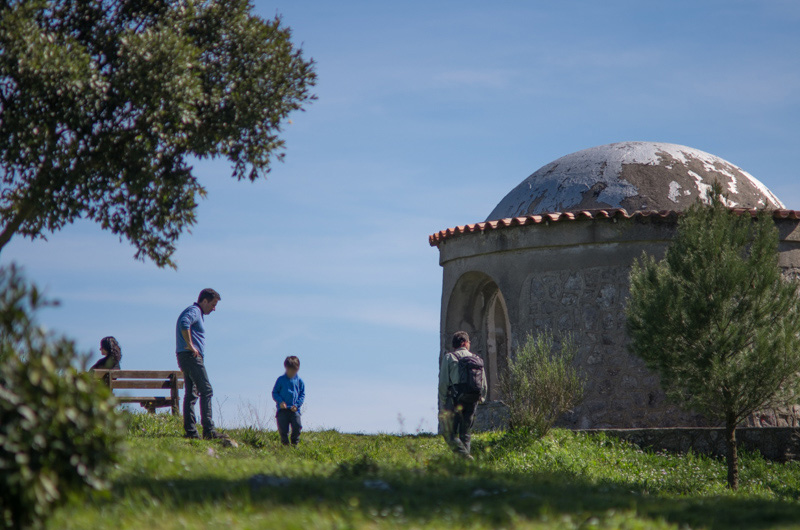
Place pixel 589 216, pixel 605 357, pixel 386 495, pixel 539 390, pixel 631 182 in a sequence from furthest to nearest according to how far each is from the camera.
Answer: pixel 631 182 < pixel 605 357 < pixel 589 216 < pixel 539 390 < pixel 386 495

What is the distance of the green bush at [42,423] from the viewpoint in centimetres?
552

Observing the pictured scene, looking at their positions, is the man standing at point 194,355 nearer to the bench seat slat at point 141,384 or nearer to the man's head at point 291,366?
the man's head at point 291,366

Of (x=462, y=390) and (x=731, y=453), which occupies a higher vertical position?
(x=462, y=390)

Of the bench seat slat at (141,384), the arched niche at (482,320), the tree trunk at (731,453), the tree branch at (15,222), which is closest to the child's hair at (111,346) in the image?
the bench seat slat at (141,384)

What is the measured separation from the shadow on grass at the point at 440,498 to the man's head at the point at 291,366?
418cm

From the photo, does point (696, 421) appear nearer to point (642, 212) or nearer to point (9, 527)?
point (642, 212)

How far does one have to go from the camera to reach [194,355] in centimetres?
1155

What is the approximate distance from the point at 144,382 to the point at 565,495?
8.45 meters

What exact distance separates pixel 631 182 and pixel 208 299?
8153 millimetres

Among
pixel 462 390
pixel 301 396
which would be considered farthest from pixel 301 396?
pixel 462 390

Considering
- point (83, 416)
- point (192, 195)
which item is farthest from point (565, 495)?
point (192, 195)

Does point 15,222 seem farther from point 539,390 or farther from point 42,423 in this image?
point 539,390

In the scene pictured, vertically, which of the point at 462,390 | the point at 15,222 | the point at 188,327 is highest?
the point at 15,222

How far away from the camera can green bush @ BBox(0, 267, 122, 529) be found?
5.52 meters
